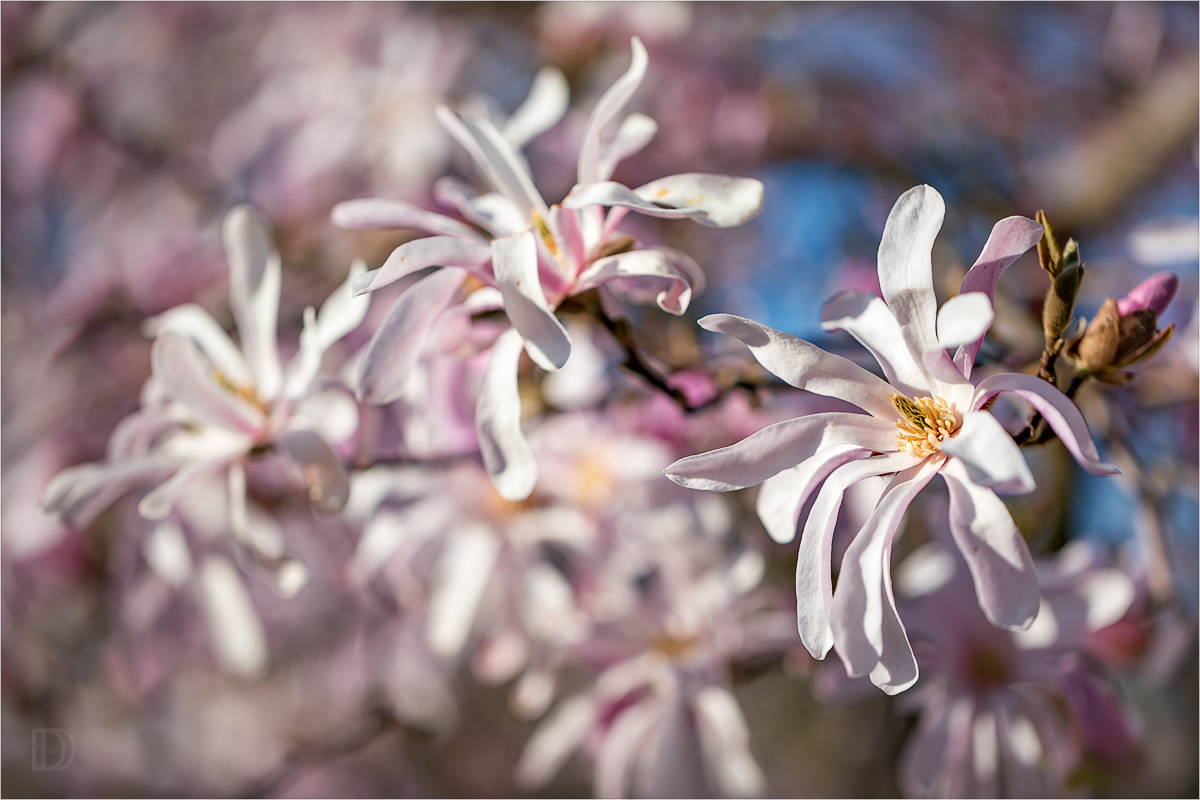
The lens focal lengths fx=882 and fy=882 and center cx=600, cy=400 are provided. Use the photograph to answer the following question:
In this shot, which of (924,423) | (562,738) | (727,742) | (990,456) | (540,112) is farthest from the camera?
(562,738)

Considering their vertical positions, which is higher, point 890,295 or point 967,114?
point 890,295

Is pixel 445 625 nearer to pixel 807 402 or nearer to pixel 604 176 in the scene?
pixel 807 402

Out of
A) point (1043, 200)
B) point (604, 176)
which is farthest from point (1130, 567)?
point (1043, 200)

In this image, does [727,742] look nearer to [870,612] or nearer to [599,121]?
[870,612]

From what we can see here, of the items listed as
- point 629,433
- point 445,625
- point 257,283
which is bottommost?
point 445,625

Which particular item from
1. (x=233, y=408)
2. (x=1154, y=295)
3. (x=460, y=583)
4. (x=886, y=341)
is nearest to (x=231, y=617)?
(x=460, y=583)

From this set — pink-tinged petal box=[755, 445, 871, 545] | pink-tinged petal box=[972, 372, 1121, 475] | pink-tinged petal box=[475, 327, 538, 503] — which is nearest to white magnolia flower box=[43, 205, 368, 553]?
pink-tinged petal box=[475, 327, 538, 503]

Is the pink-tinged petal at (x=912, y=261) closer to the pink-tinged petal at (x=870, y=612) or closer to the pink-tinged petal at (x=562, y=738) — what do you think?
the pink-tinged petal at (x=870, y=612)

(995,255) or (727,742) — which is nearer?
(995,255)
